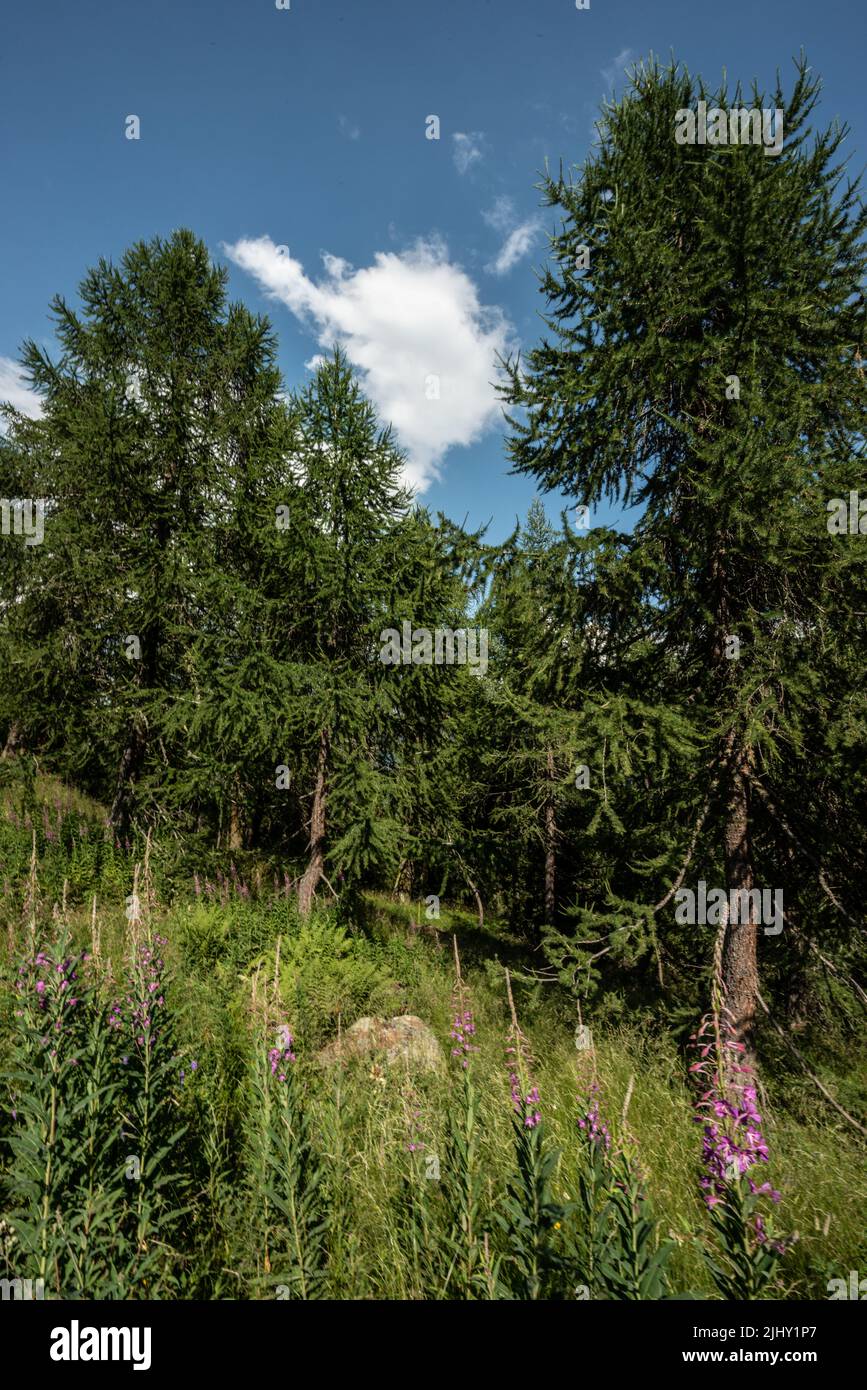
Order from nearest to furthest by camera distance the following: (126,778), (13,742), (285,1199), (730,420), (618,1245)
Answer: (618,1245) < (285,1199) < (730,420) < (126,778) < (13,742)

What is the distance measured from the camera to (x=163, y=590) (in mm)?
9516

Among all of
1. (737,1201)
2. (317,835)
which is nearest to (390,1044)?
(317,835)

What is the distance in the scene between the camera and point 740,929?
5.53 metres

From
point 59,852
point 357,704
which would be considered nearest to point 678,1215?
point 357,704

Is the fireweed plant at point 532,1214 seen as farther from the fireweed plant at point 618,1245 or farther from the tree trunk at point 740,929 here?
the tree trunk at point 740,929

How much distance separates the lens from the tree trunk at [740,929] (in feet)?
17.7

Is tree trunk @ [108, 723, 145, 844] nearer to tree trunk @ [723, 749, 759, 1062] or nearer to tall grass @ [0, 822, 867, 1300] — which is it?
tall grass @ [0, 822, 867, 1300]

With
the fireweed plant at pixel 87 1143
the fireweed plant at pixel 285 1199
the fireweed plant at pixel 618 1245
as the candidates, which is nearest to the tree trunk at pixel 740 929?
the fireweed plant at pixel 618 1245

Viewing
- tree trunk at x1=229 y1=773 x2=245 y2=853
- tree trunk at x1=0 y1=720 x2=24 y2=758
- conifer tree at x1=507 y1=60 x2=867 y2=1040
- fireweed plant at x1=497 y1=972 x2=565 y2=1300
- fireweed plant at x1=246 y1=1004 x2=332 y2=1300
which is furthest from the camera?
tree trunk at x1=0 y1=720 x2=24 y2=758

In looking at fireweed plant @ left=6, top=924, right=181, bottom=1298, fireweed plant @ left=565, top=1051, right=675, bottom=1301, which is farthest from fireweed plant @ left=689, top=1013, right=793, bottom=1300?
fireweed plant @ left=6, top=924, right=181, bottom=1298

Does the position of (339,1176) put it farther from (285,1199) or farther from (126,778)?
(126,778)

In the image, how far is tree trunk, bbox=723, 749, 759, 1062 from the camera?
5391 millimetres

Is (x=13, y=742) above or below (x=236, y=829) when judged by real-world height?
above

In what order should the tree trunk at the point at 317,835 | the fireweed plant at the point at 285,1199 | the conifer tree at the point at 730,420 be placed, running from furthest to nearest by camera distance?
the tree trunk at the point at 317,835
the conifer tree at the point at 730,420
the fireweed plant at the point at 285,1199
